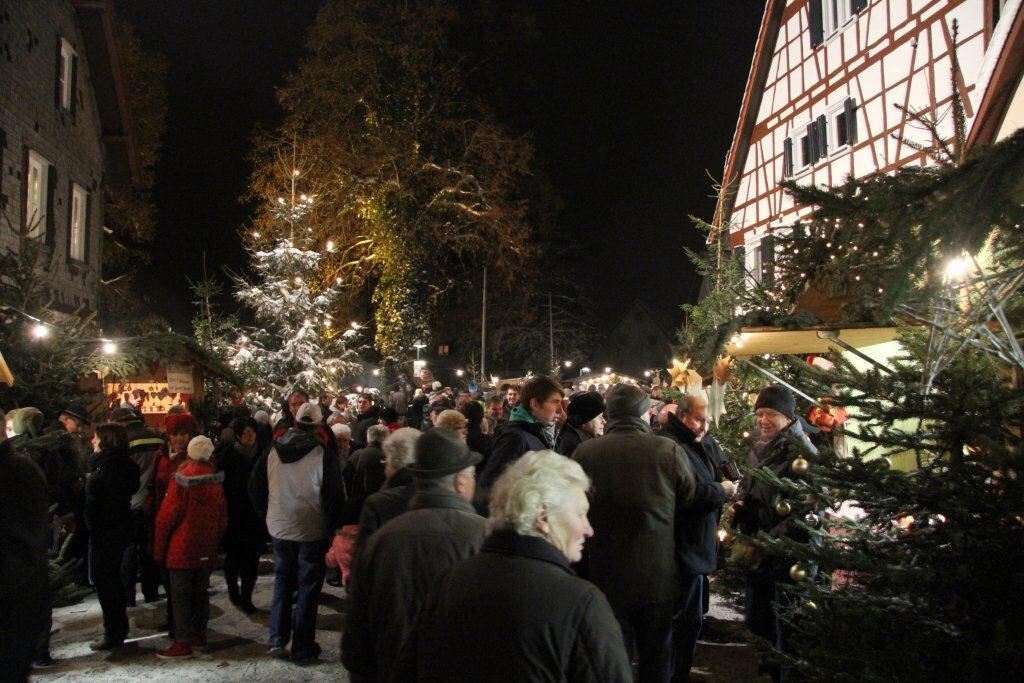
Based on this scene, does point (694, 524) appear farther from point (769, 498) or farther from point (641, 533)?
point (769, 498)

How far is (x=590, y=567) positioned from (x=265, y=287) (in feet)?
60.5

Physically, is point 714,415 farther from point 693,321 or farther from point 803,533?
point 803,533

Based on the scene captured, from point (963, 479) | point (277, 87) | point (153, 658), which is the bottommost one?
point (153, 658)

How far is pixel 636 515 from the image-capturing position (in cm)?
496

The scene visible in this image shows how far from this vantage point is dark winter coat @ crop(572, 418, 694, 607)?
195 inches

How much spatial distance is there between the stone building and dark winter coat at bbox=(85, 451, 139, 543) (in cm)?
734

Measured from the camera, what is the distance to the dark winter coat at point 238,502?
8766 mm

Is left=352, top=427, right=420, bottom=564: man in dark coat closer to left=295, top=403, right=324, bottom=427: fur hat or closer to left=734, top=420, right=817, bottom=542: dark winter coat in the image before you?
left=295, top=403, right=324, bottom=427: fur hat

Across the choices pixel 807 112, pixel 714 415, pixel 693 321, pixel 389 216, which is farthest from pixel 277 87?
pixel 714 415

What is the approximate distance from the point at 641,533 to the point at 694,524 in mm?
587

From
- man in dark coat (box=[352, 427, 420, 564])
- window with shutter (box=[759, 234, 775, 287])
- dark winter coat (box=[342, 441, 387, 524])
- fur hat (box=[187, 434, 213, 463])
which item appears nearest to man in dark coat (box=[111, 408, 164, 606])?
fur hat (box=[187, 434, 213, 463])

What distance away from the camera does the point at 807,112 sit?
18719mm

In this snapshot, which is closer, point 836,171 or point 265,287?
point 836,171

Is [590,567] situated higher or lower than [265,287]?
lower
